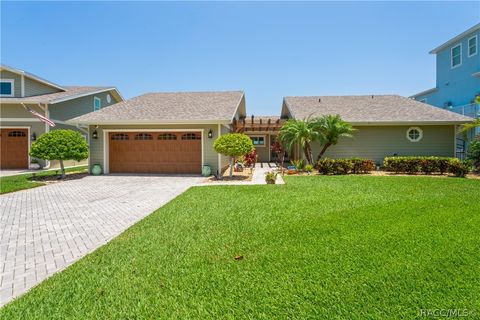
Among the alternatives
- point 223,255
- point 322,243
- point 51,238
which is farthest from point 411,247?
point 51,238

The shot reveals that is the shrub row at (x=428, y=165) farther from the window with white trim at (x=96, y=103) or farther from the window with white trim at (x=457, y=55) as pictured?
the window with white trim at (x=96, y=103)

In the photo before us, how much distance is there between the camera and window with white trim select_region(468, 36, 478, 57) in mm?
18766

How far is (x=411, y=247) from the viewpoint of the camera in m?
3.96

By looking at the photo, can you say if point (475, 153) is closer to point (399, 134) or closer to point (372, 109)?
point (399, 134)

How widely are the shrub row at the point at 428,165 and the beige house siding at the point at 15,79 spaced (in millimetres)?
23546

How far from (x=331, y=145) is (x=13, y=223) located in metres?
14.6

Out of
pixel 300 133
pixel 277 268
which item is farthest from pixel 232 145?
pixel 277 268

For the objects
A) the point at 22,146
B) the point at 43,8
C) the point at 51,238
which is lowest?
the point at 51,238

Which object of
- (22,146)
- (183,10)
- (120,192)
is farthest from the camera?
(22,146)

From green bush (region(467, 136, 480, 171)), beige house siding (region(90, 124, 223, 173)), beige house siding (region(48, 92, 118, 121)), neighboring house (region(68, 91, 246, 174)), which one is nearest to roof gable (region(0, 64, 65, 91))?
beige house siding (region(48, 92, 118, 121))

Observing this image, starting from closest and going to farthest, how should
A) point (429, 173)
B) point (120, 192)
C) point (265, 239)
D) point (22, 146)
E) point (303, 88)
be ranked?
point (265, 239)
point (120, 192)
point (429, 173)
point (22, 146)
point (303, 88)

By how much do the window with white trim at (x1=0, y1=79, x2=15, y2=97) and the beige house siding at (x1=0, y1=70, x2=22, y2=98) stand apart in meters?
0.11

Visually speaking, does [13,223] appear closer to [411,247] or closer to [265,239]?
[265,239]

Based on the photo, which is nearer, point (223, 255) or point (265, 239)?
point (223, 255)
